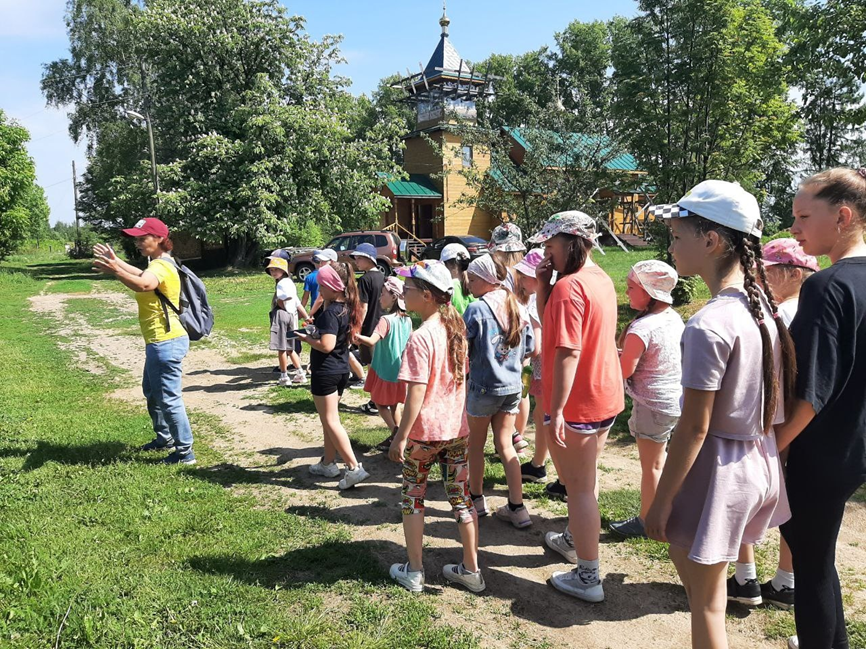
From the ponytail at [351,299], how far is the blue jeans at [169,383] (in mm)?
1548

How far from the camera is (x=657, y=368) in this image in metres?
3.66

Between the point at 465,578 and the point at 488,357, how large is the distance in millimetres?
1388

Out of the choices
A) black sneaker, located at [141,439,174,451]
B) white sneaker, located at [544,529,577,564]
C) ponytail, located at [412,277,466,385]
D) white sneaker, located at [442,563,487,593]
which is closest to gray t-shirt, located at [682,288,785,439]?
ponytail, located at [412,277,466,385]

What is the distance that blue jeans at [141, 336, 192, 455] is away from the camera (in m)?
5.17

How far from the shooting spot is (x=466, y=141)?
12.7 metres

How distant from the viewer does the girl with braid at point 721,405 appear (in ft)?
6.54

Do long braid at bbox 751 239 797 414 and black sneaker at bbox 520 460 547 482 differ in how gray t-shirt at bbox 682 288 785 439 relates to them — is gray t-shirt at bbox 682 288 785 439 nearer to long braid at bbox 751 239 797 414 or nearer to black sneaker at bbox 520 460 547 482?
long braid at bbox 751 239 797 414

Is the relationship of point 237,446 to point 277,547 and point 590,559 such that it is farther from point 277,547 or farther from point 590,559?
point 590,559

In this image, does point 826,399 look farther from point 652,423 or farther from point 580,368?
point 652,423

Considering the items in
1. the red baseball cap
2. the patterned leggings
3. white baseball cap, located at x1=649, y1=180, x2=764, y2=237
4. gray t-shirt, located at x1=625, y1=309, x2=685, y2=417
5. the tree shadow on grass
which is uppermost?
the red baseball cap

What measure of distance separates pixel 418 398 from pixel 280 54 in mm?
27877

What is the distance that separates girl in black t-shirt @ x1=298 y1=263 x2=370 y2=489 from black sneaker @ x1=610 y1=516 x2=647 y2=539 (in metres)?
2.04

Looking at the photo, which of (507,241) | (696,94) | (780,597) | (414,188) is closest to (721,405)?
(780,597)

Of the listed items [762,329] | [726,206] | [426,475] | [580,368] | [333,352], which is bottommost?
[426,475]
